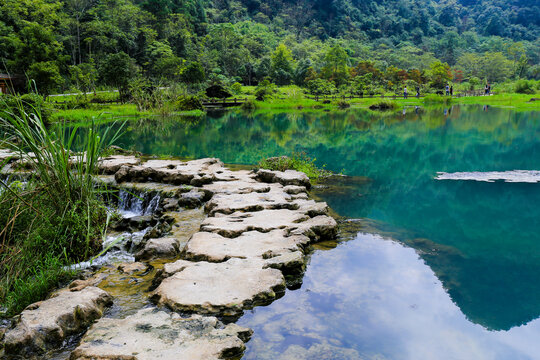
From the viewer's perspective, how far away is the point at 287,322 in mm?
3314

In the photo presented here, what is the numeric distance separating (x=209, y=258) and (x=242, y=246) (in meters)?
0.47

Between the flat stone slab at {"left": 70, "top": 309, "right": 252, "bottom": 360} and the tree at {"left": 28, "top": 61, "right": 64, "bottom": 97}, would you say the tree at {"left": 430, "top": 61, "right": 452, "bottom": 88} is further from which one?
the flat stone slab at {"left": 70, "top": 309, "right": 252, "bottom": 360}

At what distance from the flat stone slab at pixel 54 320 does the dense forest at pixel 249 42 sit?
253 cm

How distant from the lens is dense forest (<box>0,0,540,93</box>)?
28344 mm

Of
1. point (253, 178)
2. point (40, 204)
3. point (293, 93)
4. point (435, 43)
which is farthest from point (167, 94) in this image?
point (435, 43)

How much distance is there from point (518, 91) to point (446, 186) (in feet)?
131

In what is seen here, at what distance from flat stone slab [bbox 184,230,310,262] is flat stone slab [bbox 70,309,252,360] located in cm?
116

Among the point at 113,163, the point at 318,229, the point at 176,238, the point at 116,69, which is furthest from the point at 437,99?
the point at 176,238

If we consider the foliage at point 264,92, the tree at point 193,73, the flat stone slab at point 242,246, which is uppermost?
the tree at point 193,73

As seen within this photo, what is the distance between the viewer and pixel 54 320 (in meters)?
2.97

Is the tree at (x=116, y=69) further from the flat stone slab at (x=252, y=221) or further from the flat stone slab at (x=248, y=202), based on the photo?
the flat stone slab at (x=252, y=221)

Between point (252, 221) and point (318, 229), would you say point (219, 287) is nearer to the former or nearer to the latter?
point (252, 221)

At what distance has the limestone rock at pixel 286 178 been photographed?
748 cm

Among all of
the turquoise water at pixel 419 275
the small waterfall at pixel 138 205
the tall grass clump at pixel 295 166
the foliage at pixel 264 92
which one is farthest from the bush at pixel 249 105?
the small waterfall at pixel 138 205
